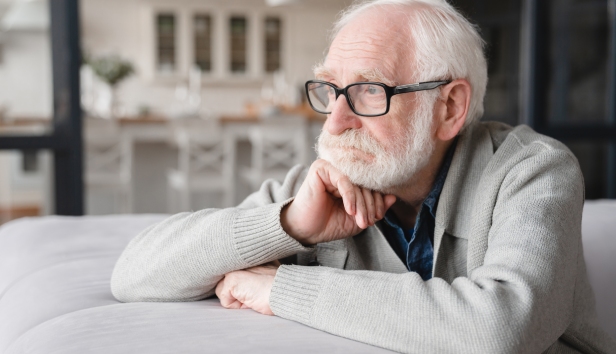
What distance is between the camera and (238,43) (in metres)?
8.71

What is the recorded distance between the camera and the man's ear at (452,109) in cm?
128

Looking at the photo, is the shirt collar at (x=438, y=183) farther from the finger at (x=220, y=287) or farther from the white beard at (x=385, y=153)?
the finger at (x=220, y=287)

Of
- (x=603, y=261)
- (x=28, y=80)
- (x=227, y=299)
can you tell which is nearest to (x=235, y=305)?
(x=227, y=299)

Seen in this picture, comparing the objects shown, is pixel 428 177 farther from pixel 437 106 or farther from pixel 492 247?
pixel 492 247

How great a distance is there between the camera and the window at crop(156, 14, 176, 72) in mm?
8328

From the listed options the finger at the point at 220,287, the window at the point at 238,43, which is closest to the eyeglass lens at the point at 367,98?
the finger at the point at 220,287

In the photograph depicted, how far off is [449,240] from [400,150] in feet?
0.62

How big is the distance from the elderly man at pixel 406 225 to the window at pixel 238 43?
7440mm

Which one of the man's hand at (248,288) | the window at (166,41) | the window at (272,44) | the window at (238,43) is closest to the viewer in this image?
the man's hand at (248,288)

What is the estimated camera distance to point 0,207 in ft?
10.1

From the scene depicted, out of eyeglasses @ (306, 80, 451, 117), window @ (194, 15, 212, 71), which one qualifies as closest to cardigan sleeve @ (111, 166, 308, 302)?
eyeglasses @ (306, 80, 451, 117)

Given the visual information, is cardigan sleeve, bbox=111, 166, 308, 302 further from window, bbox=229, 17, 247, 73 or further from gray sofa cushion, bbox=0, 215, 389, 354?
window, bbox=229, 17, 247, 73

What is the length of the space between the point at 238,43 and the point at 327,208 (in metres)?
7.83

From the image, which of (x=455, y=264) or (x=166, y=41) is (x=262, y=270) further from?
(x=166, y=41)
